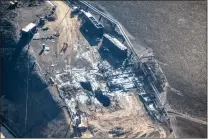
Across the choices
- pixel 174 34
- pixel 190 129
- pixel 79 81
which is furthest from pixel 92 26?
pixel 190 129

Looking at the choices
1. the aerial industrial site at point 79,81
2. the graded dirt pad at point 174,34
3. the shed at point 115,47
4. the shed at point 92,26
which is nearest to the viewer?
the aerial industrial site at point 79,81

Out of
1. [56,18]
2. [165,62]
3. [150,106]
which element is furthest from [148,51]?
[56,18]

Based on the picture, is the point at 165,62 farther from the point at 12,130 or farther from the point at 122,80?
the point at 12,130

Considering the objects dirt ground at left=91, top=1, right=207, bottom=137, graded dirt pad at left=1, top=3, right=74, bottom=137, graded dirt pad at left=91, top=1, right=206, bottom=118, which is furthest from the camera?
graded dirt pad at left=91, top=1, right=206, bottom=118

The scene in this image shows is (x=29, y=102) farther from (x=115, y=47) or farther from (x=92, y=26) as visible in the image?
(x=92, y=26)

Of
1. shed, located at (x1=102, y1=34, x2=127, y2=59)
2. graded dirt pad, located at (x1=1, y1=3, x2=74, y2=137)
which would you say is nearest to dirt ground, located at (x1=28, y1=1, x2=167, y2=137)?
shed, located at (x1=102, y1=34, x2=127, y2=59)

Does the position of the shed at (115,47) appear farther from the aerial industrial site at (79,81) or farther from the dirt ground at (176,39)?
the dirt ground at (176,39)

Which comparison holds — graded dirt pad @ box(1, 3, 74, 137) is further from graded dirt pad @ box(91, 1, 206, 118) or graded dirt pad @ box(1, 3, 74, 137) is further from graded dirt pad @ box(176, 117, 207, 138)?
graded dirt pad @ box(91, 1, 206, 118)

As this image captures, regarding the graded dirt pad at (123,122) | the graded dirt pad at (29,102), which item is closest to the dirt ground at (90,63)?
the graded dirt pad at (123,122)
